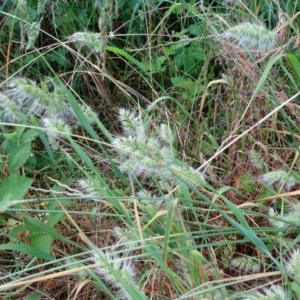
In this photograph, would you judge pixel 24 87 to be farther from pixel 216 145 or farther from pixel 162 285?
pixel 216 145

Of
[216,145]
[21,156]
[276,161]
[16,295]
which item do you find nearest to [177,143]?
[216,145]

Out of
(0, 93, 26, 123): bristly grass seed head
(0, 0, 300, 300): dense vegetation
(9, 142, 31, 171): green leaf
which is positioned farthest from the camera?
(9, 142, 31, 171): green leaf

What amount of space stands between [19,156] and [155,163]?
0.46m

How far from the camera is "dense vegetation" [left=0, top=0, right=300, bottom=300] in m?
1.21

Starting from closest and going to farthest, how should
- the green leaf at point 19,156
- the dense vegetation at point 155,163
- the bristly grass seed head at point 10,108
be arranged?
1. the dense vegetation at point 155,163
2. the bristly grass seed head at point 10,108
3. the green leaf at point 19,156

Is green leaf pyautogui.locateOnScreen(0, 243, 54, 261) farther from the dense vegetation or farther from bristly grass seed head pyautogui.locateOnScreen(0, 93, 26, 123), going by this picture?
bristly grass seed head pyautogui.locateOnScreen(0, 93, 26, 123)

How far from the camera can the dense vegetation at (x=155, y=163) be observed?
1.21 meters

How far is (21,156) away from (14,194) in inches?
5.2

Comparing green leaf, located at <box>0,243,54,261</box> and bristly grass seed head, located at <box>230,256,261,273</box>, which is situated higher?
green leaf, located at <box>0,243,54,261</box>

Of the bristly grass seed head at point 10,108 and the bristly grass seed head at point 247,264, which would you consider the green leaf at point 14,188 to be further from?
the bristly grass seed head at point 247,264

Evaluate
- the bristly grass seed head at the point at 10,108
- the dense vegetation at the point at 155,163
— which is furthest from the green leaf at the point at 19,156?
the bristly grass seed head at the point at 10,108

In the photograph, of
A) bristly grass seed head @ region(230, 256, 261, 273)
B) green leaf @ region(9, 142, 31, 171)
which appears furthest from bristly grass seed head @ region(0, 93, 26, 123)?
bristly grass seed head @ region(230, 256, 261, 273)

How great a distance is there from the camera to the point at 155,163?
3.80 ft

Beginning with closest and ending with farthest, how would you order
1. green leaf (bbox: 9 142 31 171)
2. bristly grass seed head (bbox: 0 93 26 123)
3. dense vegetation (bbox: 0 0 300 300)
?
dense vegetation (bbox: 0 0 300 300)
bristly grass seed head (bbox: 0 93 26 123)
green leaf (bbox: 9 142 31 171)
